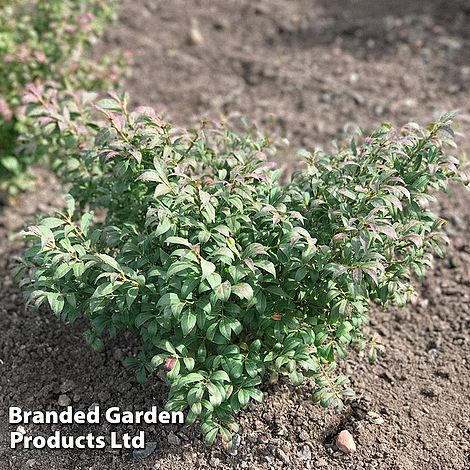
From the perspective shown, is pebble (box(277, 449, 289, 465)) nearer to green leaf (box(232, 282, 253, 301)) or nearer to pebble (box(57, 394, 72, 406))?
green leaf (box(232, 282, 253, 301))

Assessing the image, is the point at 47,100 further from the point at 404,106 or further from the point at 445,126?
the point at 404,106

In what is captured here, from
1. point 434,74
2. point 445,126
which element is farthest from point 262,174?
point 434,74

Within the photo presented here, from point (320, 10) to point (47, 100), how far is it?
347 cm

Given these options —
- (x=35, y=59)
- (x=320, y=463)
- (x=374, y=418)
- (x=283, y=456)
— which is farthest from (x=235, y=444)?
(x=35, y=59)

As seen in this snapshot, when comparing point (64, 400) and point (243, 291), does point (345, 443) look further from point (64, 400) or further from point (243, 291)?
point (64, 400)

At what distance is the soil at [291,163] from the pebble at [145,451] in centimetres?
2

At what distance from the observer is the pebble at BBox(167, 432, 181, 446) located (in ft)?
9.70

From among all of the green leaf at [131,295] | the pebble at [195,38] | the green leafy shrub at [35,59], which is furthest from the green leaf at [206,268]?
the pebble at [195,38]

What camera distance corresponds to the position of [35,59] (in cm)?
407

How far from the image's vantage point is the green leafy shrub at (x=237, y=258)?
8.39ft

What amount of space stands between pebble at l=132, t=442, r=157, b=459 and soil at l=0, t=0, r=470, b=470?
0.9 inches

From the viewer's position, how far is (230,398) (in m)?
2.71

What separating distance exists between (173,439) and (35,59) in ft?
7.56

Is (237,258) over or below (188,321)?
over
